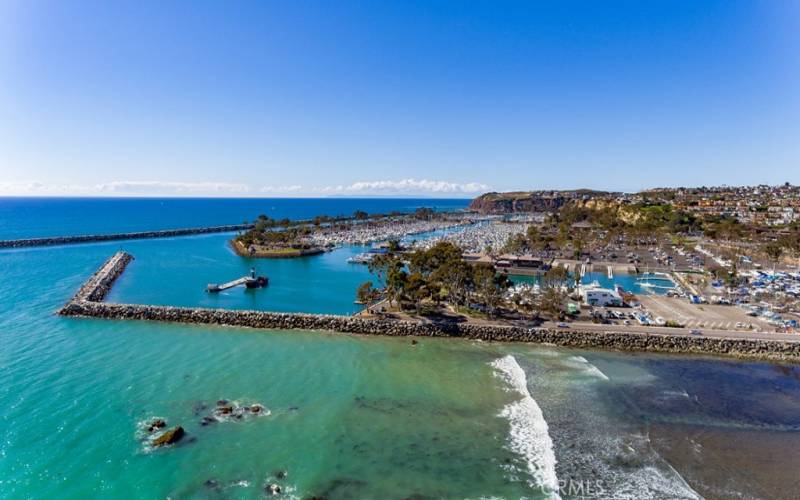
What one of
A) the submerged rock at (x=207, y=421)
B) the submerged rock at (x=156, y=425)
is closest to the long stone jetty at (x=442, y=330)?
the submerged rock at (x=207, y=421)

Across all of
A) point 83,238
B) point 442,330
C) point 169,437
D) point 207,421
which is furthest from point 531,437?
point 83,238

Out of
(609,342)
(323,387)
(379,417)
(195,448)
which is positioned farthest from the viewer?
(609,342)

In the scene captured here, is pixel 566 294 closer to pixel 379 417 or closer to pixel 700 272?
pixel 379 417

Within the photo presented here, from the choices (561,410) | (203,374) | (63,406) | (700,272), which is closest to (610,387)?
(561,410)

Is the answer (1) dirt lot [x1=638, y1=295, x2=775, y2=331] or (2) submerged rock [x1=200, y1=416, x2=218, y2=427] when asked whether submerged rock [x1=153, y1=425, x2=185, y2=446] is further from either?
(1) dirt lot [x1=638, y1=295, x2=775, y2=331]

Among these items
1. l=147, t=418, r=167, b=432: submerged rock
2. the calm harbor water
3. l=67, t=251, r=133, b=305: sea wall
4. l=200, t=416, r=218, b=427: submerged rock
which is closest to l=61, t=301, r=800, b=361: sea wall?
the calm harbor water

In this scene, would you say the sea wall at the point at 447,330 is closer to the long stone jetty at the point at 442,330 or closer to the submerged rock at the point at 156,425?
the long stone jetty at the point at 442,330
